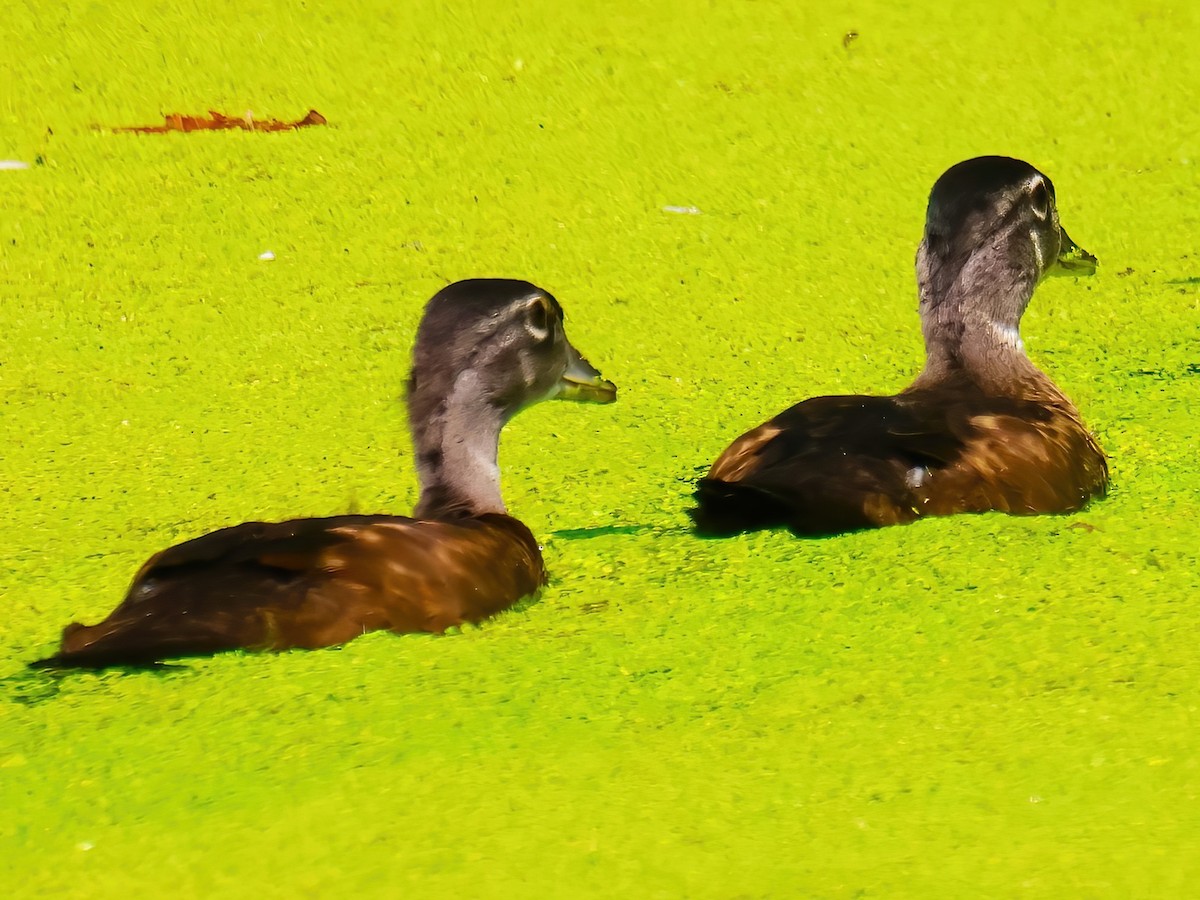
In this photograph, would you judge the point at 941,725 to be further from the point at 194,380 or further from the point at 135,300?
the point at 135,300

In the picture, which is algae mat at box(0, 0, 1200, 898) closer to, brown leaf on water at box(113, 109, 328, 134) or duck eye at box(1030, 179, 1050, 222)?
brown leaf on water at box(113, 109, 328, 134)

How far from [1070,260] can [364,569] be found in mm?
3593

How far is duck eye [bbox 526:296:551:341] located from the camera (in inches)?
226

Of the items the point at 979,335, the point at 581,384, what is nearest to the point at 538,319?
the point at 581,384

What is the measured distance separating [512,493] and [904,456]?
156cm

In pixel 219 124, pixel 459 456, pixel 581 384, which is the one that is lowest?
pixel 459 456

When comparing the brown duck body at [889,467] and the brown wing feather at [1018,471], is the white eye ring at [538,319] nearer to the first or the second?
the brown duck body at [889,467]

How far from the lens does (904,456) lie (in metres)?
4.91

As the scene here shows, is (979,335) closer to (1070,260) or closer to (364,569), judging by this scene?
(1070,260)

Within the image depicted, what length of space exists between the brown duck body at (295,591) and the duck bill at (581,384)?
1.51m

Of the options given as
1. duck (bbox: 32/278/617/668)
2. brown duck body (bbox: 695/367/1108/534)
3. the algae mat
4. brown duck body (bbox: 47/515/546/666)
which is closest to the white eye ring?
duck (bbox: 32/278/617/668)

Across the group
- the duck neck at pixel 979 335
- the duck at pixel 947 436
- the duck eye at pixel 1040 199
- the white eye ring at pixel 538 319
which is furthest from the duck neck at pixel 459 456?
the duck eye at pixel 1040 199

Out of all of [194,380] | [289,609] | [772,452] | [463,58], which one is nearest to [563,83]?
[463,58]

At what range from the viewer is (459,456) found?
18.0 ft
